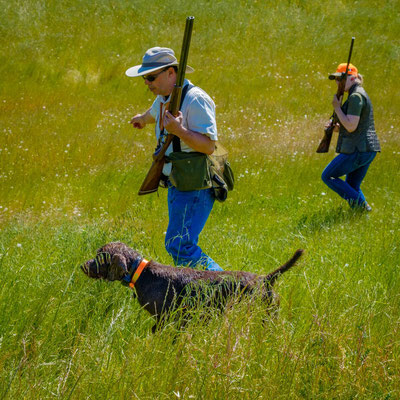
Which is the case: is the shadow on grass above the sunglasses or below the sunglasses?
below

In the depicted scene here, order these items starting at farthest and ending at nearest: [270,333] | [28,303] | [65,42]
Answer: [65,42] < [28,303] < [270,333]

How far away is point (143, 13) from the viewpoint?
19.7m

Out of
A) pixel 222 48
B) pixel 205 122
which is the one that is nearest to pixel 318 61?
pixel 222 48

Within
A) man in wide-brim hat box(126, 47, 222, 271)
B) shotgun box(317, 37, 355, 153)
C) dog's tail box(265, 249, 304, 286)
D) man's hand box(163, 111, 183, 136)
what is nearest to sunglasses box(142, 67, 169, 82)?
man in wide-brim hat box(126, 47, 222, 271)

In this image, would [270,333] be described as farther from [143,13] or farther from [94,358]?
[143,13]

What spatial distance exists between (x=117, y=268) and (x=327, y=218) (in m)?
4.55

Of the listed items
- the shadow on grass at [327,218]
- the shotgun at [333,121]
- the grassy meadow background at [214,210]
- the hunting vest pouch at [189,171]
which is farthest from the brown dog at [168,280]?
the shotgun at [333,121]

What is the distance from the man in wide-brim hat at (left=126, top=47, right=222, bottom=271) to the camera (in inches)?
175

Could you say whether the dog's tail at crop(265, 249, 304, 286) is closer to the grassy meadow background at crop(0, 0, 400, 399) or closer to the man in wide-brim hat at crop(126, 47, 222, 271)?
the grassy meadow background at crop(0, 0, 400, 399)

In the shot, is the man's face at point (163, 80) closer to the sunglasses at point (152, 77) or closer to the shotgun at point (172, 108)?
the sunglasses at point (152, 77)

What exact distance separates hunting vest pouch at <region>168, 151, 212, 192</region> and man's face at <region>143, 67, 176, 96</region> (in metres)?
0.55

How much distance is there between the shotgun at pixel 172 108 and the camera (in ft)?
14.6

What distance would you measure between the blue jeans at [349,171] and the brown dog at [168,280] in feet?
13.9

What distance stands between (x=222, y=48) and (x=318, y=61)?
10.7 ft
